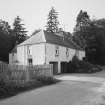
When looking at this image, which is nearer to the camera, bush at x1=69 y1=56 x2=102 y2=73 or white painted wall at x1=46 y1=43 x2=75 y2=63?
white painted wall at x1=46 y1=43 x2=75 y2=63

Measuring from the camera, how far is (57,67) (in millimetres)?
30766

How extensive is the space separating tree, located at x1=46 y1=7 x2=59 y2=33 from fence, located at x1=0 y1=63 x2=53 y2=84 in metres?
51.8

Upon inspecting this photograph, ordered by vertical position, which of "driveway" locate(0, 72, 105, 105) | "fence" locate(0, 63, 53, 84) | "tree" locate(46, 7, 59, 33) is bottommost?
"driveway" locate(0, 72, 105, 105)

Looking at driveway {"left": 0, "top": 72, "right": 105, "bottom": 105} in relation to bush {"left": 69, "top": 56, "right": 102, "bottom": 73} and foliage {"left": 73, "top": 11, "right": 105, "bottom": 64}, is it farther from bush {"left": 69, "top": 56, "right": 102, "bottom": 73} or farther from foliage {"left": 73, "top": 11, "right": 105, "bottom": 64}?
foliage {"left": 73, "top": 11, "right": 105, "bottom": 64}

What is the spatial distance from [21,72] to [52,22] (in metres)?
58.3

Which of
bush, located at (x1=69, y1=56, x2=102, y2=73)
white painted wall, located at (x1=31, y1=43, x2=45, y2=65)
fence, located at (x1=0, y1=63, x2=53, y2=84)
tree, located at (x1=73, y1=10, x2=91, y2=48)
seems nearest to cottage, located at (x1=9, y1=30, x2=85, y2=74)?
white painted wall, located at (x1=31, y1=43, x2=45, y2=65)

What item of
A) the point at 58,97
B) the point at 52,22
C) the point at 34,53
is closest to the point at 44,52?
the point at 34,53

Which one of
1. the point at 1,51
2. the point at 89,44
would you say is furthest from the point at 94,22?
the point at 1,51

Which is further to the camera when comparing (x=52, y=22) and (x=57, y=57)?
(x=52, y=22)

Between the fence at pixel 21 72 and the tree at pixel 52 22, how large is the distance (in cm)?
A: 5183

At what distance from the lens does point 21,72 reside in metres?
13.4

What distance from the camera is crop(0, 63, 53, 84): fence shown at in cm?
1119

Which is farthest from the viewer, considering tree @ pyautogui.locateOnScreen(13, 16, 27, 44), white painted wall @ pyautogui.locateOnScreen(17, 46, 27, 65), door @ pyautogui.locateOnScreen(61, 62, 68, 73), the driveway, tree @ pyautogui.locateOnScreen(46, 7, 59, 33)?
tree @ pyautogui.locateOnScreen(46, 7, 59, 33)

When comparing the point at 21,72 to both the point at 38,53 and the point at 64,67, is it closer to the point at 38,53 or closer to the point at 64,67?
the point at 38,53
